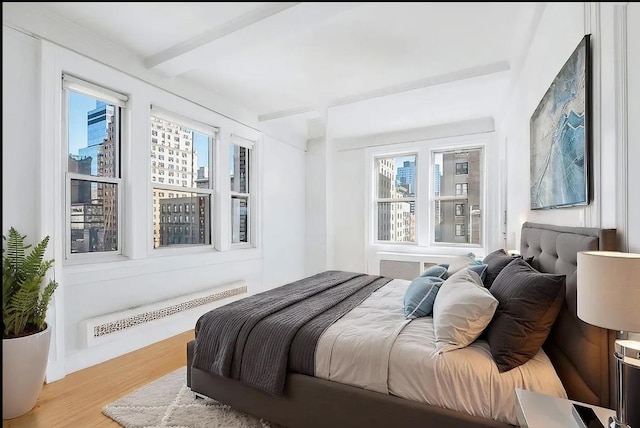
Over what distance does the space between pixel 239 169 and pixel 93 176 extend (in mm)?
1741

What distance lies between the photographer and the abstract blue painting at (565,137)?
144 centimetres

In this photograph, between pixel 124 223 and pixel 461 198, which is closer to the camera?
pixel 124 223

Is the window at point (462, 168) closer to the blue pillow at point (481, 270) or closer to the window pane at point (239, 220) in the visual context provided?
the blue pillow at point (481, 270)

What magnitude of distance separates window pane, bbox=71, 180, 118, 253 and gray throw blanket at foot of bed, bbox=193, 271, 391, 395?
1326mm

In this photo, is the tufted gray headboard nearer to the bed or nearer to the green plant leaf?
the bed

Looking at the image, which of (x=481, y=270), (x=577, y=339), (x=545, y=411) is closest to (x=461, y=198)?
(x=481, y=270)

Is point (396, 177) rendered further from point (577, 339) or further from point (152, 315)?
point (577, 339)

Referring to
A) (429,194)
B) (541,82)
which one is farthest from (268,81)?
(429,194)

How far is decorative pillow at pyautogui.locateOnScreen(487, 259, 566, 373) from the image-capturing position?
142 centimetres

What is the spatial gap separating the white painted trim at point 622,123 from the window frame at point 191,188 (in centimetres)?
318

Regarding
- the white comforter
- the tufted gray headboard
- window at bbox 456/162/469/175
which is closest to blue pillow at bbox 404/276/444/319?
the white comforter

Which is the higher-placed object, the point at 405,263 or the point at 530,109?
the point at 530,109

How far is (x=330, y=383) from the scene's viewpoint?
5.33 ft

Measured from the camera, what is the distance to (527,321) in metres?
1.45
